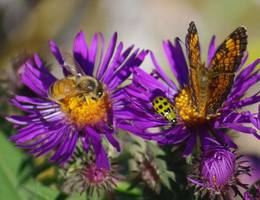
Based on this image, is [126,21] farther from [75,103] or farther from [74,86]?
[74,86]

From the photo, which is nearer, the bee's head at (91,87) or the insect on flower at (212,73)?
the insect on flower at (212,73)

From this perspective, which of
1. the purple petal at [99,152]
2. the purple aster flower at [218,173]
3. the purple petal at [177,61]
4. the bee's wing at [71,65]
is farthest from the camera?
the purple petal at [177,61]

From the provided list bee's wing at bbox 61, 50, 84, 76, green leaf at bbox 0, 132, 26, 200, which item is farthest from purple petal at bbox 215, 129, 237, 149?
green leaf at bbox 0, 132, 26, 200

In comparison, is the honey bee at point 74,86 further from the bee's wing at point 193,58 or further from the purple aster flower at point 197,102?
the bee's wing at point 193,58

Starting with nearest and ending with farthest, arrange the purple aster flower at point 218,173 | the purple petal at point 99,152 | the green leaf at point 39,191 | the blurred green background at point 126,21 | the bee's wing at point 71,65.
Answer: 1. the purple aster flower at point 218,173
2. the purple petal at point 99,152
3. the green leaf at point 39,191
4. the bee's wing at point 71,65
5. the blurred green background at point 126,21

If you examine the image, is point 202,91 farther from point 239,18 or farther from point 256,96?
point 239,18

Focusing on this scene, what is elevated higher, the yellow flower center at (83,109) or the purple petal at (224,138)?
the yellow flower center at (83,109)

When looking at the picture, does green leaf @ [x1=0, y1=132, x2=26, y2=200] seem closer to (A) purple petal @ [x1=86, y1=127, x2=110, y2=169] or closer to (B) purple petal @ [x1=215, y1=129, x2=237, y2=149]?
(A) purple petal @ [x1=86, y1=127, x2=110, y2=169]

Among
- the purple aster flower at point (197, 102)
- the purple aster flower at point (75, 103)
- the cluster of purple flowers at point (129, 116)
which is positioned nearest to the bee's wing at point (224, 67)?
the purple aster flower at point (197, 102)
